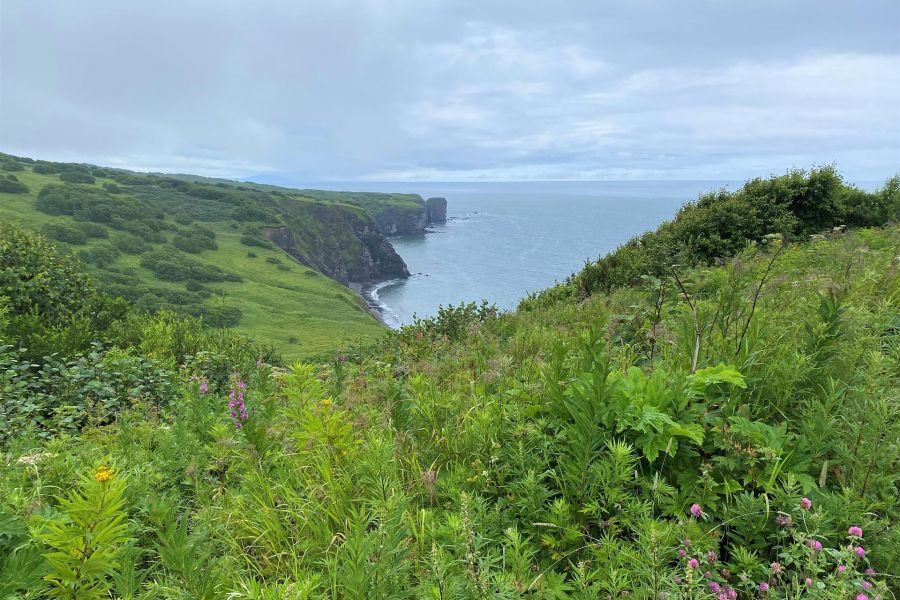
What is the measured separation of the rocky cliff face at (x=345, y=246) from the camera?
463 ft

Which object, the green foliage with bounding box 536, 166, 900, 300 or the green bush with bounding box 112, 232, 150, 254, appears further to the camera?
the green bush with bounding box 112, 232, 150, 254

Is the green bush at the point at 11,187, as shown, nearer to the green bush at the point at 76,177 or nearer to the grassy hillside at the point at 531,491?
the green bush at the point at 76,177

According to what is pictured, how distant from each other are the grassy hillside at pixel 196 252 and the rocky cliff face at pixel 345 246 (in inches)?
41.6

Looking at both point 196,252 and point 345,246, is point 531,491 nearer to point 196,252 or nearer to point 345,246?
point 196,252

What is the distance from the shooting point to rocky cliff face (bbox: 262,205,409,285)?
141125 mm

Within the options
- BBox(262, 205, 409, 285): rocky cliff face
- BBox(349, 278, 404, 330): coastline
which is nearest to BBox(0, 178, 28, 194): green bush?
BBox(262, 205, 409, 285): rocky cliff face

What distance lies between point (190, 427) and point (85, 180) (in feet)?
502

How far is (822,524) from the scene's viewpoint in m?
2.16

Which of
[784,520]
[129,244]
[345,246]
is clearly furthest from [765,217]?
[345,246]

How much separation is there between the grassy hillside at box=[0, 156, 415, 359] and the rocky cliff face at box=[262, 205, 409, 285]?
1.06m

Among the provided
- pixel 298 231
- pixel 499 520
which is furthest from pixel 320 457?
pixel 298 231

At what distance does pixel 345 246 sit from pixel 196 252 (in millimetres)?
57988

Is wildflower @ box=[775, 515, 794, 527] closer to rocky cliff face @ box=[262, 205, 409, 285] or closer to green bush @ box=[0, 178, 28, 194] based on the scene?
green bush @ box=[0, 178, 28, 194]

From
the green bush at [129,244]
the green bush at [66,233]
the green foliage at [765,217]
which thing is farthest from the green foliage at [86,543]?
the green bush at [129,244]
